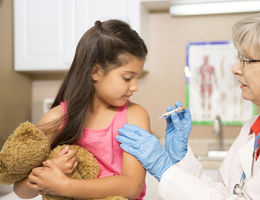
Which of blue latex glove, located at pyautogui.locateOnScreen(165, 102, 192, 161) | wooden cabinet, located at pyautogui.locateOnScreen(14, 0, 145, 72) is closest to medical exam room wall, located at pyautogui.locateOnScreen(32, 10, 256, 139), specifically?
wooden cabinet, located at pyautogui.locateOnScreen(14, 0, 145, 72)

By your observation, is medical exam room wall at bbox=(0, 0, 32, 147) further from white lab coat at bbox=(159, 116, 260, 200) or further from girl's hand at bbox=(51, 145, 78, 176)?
white lab coat at bbox=(159, 116, 260, 200)

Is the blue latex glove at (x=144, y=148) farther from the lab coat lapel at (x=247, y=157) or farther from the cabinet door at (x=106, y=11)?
the cabinet door at (x=106, y=11)

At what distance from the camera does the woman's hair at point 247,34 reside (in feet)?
3.47

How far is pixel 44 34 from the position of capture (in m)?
2.28

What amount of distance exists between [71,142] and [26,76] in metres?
1.66

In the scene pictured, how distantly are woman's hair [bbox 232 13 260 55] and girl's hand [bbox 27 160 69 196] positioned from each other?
28.6 inches

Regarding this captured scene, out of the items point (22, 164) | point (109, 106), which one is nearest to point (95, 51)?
point (109, 106)

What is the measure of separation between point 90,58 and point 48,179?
43 cm

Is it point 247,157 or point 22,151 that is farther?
point 247,157

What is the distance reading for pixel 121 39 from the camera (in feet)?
3.64

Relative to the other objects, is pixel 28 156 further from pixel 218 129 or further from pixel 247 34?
pixel 218 129

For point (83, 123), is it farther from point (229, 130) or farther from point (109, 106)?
point (229, 130)

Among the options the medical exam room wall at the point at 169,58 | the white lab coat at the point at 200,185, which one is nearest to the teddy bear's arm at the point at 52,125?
the white lab coat at the point at 200,185

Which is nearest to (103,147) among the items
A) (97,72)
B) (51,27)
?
(97,72)
